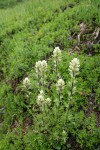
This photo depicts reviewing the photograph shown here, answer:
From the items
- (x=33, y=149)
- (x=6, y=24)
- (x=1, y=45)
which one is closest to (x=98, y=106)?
(x=33, y=149)

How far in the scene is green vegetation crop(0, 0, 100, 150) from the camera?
690 cm

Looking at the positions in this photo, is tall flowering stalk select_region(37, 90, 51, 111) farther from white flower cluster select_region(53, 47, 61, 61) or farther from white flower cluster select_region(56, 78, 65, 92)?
white flower cluster select_region(53, 47, 61, 61)

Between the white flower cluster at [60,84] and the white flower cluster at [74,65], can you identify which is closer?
the white flower cluster at [74,65]

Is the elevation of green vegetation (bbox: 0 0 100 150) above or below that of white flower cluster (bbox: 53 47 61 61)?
below

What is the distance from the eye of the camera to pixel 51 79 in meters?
8.31

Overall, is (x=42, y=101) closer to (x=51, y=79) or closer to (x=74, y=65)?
(x=74, y=65)

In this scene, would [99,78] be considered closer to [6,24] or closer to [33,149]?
[33,149]

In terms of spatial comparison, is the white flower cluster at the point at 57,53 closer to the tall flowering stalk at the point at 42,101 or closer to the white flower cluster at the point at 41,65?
the white flower cluster at the point at 41,65

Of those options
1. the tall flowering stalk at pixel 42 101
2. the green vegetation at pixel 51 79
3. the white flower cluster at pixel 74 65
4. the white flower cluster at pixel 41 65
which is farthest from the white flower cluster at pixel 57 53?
the tall flowering stalk at pixel 42 101

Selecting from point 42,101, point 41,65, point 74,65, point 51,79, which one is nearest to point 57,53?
point 41,65

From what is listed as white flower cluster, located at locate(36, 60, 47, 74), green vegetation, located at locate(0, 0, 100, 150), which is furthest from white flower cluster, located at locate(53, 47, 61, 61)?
green vegetation, located at locate(0, 0, 100, 150)

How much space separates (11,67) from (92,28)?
3457mm

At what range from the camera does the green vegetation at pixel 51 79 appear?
690cm

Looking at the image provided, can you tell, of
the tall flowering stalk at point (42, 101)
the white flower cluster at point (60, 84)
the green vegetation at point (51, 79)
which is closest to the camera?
the white flower cluster at point (60, 84)
